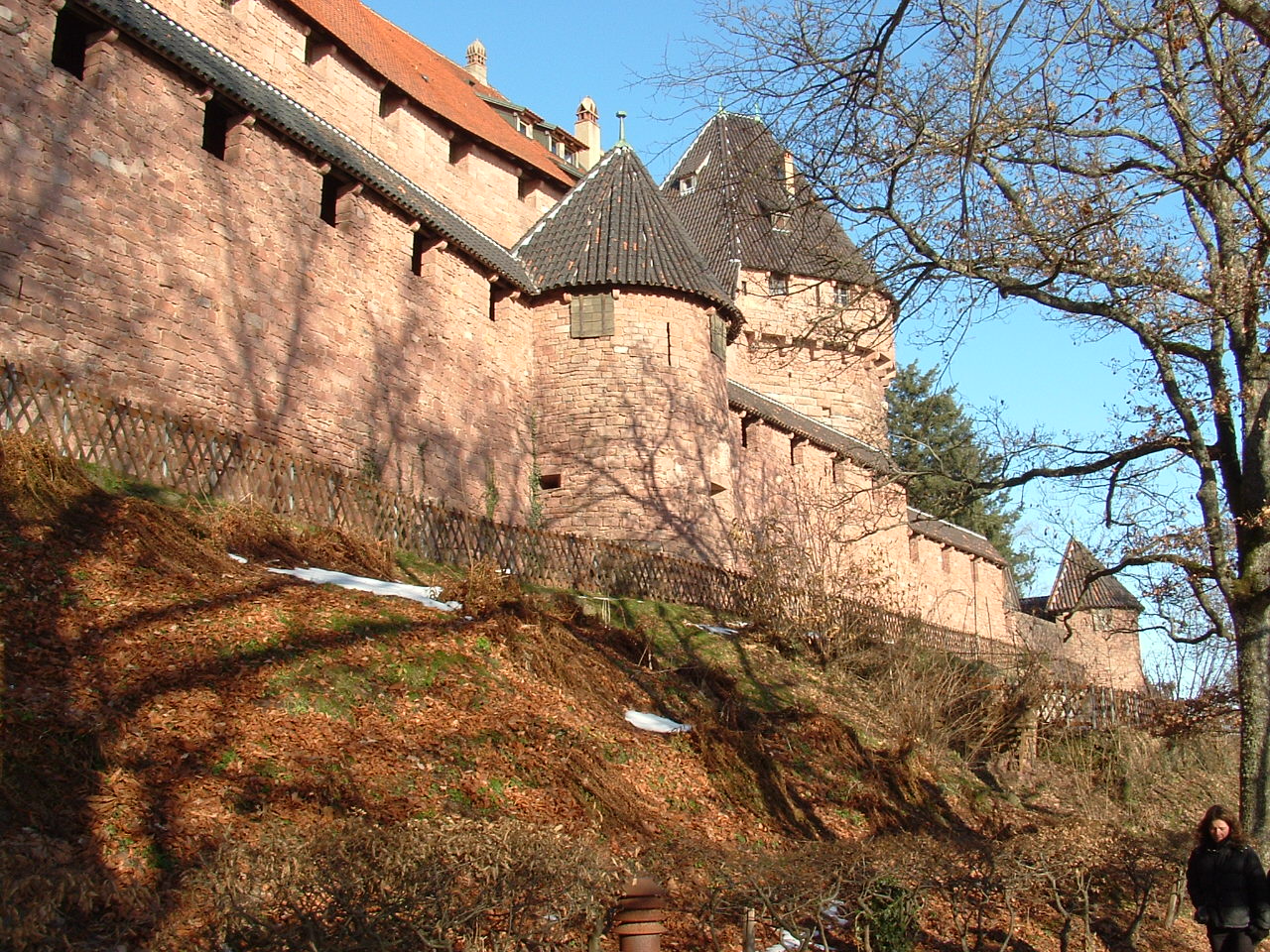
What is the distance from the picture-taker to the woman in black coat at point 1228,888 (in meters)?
7.00

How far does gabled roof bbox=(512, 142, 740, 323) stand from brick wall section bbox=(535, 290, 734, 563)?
38cm

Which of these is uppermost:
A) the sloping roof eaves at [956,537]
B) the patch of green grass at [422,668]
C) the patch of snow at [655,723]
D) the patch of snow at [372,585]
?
the sloping roof eaves at [956,537]

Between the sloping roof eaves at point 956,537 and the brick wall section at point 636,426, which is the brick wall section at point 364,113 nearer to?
the brick wall section at point 636,426

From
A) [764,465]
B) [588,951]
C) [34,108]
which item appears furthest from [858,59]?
[764,465]

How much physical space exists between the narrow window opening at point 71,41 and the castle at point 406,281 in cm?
3

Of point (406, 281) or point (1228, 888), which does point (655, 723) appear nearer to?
point (1228, 888)

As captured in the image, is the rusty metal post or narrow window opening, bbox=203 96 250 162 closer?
the rusty metal post

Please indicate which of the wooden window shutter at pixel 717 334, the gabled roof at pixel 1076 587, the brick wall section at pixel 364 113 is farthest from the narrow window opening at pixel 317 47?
the gabled roof at pixel 1076 587

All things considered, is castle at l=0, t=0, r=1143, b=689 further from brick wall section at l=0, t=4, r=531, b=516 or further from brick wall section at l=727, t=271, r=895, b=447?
brick wall section at l=727, t=271, r=895, b=447

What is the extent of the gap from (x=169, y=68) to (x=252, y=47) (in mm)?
7468

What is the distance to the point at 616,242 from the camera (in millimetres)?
21844

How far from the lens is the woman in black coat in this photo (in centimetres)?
700

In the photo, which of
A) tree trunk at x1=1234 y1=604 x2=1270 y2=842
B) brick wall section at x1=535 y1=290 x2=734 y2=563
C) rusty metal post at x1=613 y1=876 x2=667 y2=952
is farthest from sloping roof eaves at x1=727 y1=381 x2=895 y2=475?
rusty metal post at x1=613 y1=876 x2=667 y2=952

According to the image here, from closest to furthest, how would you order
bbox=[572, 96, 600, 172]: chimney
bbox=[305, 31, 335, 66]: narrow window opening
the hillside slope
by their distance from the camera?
1. the hillside slope
2. bbox=[305, 31, 335, 66]: narrow window opening
3. bbox=[572, 96, 600, 172]: chimney
